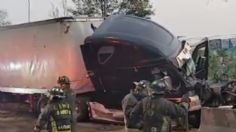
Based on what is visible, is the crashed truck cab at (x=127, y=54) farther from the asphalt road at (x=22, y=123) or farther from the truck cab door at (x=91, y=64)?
the asphalt road at (x=22, y=123)

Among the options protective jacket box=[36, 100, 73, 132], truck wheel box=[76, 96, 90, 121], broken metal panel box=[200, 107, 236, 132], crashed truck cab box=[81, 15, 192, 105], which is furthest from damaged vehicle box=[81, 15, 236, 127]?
protective jacket box=[36, 100, 73, 132]

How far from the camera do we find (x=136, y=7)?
3288cm

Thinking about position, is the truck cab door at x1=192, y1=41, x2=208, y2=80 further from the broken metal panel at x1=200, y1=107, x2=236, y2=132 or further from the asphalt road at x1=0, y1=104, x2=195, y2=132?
the broken metal panel at x1=200, y1=107, x2=236, y2=132

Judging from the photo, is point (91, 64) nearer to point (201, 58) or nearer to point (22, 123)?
point (22, 123)

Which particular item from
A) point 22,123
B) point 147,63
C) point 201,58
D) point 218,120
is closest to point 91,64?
point 147,63

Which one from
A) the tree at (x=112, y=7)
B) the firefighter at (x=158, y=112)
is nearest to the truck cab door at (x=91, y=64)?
the firefighter at (x=158, y=112)

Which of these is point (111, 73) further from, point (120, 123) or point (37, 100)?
point (37, 100)

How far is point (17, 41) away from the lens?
18.9 meters

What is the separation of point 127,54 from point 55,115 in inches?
288

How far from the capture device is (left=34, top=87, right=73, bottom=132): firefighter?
856 cm

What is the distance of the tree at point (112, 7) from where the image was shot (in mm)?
32938

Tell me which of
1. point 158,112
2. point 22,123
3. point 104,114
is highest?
point 158,112

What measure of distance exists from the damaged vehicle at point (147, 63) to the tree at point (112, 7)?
15660 mm

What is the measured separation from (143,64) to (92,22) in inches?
107
